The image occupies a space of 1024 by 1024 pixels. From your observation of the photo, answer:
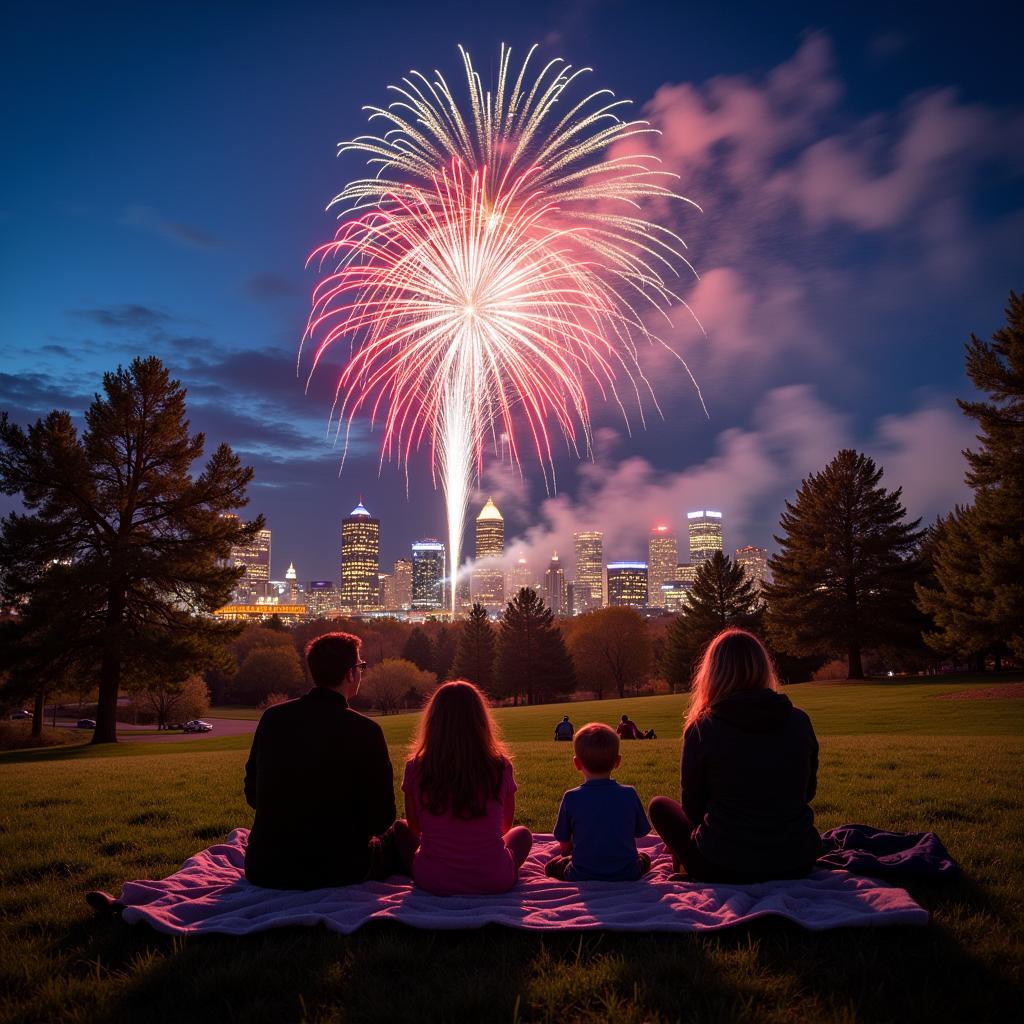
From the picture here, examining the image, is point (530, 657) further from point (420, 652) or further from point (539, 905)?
point (539, 905)

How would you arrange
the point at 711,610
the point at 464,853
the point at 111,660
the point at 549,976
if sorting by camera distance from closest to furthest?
the point at 549,976, the point at 464,853, the point at 111,660, the point at 711,610

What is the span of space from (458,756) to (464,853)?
704 millimetres

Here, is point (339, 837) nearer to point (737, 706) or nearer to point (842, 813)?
point (737, 706)

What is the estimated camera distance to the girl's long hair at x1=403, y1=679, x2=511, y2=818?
196 inches

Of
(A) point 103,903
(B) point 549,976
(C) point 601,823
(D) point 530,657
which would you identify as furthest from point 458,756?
(D) point 530,657

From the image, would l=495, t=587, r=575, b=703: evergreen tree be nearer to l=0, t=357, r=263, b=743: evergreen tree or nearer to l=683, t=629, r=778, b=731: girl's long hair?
l=0, t=357, r=263, b=743: evergreen tree

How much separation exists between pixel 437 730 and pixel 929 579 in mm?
48095

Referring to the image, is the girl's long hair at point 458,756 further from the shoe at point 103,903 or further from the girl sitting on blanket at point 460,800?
the shoe at point 103,903

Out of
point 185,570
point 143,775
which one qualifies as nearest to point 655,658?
point 185,570

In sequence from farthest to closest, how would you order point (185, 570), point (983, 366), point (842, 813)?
point (983, 366), point (185, 570), point (842, 813)

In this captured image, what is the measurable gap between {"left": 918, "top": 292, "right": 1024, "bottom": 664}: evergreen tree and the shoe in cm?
3111

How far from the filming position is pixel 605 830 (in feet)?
18.0

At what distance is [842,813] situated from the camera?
793cm

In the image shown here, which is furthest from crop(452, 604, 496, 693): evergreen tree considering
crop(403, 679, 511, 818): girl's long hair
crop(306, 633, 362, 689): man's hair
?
crop(403, 679, 511, 818): girl's long hair
